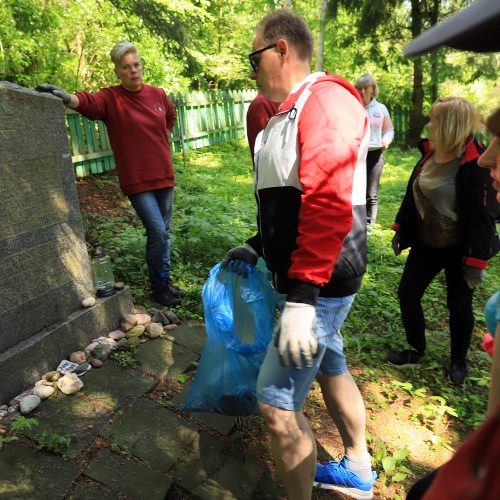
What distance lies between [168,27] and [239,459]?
745cm

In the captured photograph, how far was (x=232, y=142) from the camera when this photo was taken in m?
13.0

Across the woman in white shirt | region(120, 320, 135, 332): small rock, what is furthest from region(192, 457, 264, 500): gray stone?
the woman in white shirt

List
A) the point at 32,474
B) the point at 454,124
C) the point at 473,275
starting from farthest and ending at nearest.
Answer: the point at 473,275
the point at 454,124
the point at 32,474

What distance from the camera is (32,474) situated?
206 centimetres

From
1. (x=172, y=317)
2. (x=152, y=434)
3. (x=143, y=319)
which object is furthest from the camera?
(x=172, y=317)

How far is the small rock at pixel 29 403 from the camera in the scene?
2.41 metres

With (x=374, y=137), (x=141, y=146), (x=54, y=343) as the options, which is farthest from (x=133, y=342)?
(x=374, y=137)

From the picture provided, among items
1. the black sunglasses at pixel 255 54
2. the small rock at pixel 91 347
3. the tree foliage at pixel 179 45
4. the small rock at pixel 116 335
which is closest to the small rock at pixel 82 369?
the small rock at pixel 91 347

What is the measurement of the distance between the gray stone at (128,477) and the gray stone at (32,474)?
4.0 inches

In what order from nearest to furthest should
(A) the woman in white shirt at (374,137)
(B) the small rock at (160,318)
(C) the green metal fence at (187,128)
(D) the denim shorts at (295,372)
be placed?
1. (D) the denim shorts at (295,372)
2. (B) the small rock at (160,318)
3. (A) the woman in white shirt at (374,137)
4. (C) the green metal fence at (187,128)

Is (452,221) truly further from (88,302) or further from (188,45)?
(188,45)

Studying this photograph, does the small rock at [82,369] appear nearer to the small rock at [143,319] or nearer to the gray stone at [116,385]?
the gray stone at [116,385]

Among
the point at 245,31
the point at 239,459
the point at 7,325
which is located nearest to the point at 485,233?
the point at 239,459

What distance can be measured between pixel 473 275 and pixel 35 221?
108 inches
